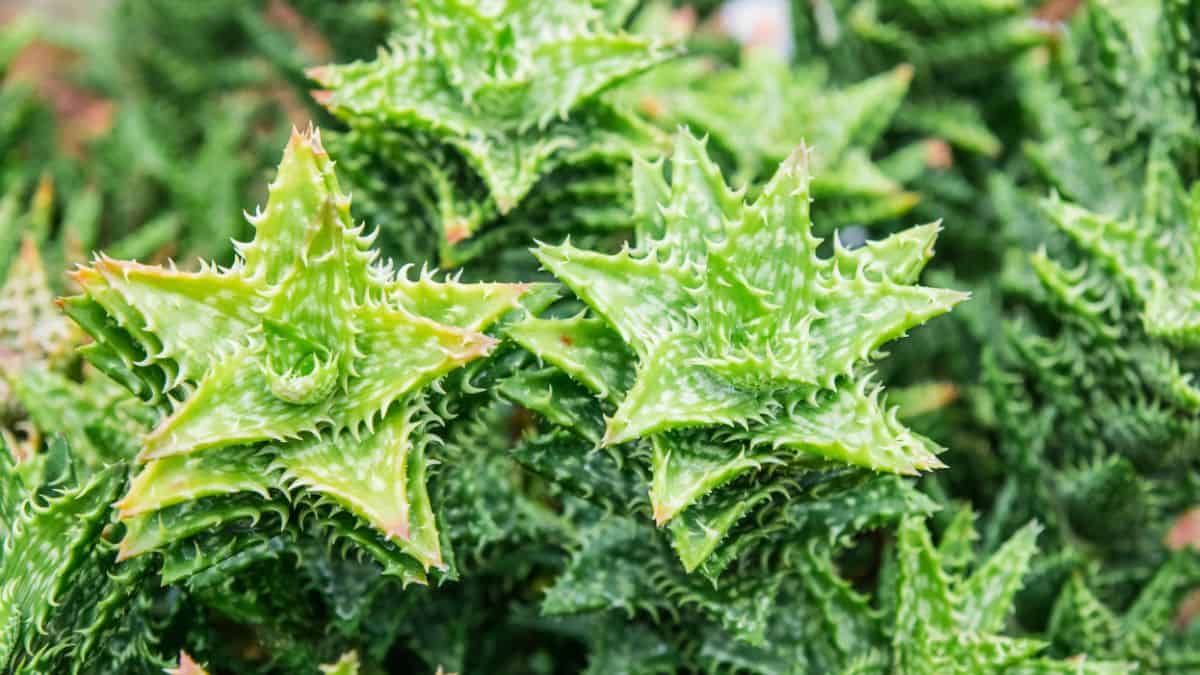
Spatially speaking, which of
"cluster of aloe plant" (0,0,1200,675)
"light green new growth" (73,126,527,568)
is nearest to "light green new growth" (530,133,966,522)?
"cluster of aloe plant" (0,0,1200,675)

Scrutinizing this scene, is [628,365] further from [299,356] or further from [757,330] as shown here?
[299,356]

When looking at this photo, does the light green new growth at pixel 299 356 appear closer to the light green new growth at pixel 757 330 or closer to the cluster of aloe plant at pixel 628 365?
the cluster of aloe plant at pixel 628 365

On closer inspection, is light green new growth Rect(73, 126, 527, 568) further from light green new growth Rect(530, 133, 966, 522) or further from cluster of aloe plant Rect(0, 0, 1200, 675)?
light green new growth Rect(530, 133, 966, 522)

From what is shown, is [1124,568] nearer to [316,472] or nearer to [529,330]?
[529,330]

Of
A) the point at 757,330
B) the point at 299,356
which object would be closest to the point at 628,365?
the point at 757,330

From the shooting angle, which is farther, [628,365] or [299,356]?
[628,365]

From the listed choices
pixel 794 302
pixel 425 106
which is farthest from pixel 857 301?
pixel 425 106

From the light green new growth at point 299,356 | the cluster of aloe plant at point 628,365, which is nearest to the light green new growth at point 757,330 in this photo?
the cluster of aloe plant at point 628,365
